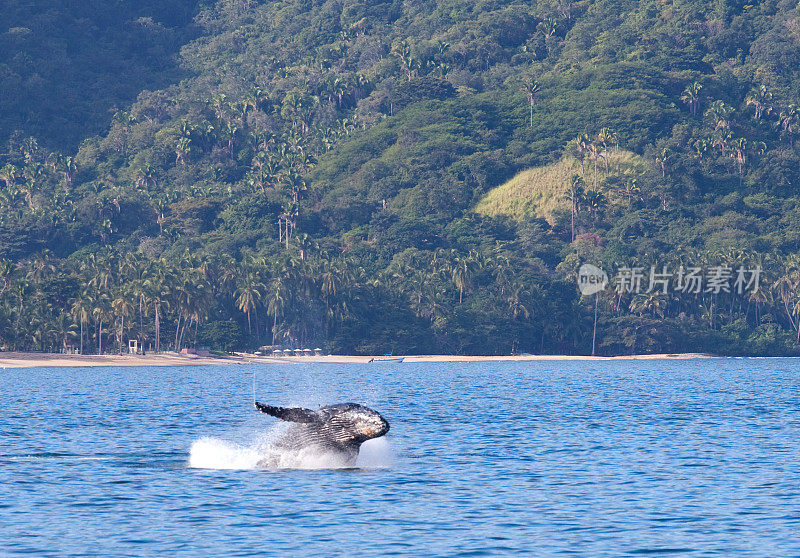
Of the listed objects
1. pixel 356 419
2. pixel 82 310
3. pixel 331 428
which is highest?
pixel 82 310

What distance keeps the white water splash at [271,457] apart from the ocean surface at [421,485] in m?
0.19

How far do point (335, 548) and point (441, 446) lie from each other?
27540mm

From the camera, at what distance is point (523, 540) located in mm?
36562

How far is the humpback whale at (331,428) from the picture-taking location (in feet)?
129

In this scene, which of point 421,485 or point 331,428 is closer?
point 331,428

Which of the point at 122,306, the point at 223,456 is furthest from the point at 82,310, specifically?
the point at 223,456

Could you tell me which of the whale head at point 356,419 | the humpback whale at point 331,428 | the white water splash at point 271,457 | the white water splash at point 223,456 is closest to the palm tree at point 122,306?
the white water splash at point 271,457

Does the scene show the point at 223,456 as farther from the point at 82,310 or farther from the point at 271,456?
the point at 82,310

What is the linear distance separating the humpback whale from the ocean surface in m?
1.50

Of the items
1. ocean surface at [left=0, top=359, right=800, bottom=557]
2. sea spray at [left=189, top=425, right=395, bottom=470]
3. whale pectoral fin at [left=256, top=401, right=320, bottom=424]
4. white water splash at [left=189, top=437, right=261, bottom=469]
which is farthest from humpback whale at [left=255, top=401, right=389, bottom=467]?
white water splash at [left=189, top=437, right=261, bottom=469]

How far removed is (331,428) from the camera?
4106cm

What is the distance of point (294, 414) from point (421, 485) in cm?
982

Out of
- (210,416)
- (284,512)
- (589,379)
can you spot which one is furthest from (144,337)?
(284,512)

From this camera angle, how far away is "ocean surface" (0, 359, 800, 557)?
3638cm
